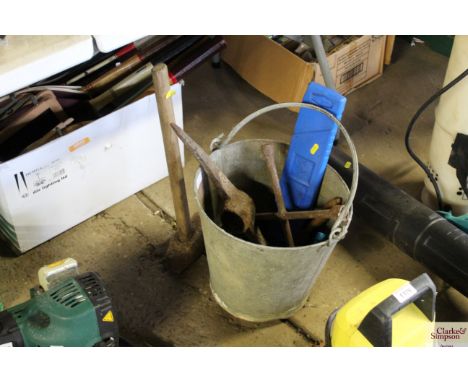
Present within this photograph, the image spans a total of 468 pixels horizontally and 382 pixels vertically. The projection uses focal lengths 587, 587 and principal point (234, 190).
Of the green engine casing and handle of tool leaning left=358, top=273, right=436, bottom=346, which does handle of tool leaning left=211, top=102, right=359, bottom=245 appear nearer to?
handle of tool leaning left=358, top=273, right=436, bottom=346

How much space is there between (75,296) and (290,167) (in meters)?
0.61

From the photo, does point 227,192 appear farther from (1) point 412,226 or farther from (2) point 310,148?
(1) point 412,226

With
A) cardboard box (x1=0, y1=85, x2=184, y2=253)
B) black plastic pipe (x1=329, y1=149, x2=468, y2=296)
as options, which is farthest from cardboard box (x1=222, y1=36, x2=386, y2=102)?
cardboard box (x1=0, y1=85, x2=184, y2=253)

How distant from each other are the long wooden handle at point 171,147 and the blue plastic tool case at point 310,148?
28 centimetres

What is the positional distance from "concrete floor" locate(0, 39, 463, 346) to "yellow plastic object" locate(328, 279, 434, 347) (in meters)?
0.43

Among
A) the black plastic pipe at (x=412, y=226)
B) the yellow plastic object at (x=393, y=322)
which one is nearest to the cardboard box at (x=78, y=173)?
the black plastic pipe at (x=412, y=226)

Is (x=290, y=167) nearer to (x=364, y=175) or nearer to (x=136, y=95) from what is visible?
(x=364, y=175)

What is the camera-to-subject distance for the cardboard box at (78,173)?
61.2 inches

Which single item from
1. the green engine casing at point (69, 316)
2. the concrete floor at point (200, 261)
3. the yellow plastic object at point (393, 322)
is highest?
the yellow plastic object at point (393, 322)

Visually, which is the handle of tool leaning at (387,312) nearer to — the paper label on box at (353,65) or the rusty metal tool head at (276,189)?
the rusty metal tool head at (276,189)

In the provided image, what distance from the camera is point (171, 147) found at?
150cm

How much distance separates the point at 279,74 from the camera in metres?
2.19

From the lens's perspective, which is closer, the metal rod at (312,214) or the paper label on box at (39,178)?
the metal rod at (312,214)
